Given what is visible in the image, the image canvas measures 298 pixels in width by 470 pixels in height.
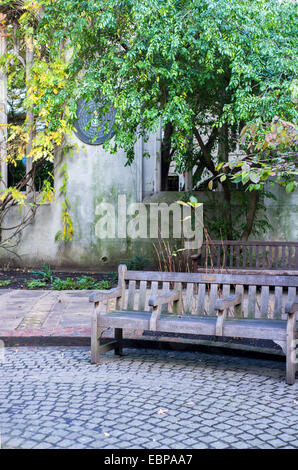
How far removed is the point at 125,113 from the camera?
7.82 metres

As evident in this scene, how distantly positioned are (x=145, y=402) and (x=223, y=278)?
1.69 meters

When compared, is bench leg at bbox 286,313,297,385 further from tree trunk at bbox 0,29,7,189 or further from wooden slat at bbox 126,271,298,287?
tree trunk at bbox 0,29,7,189

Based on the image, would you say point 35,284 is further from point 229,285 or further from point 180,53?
point 229,285

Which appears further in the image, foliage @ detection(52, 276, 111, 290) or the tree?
foliage @ detection(52, 276, 111, 290)

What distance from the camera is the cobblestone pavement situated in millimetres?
3361

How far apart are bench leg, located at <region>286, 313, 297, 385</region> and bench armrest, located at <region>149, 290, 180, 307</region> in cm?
123

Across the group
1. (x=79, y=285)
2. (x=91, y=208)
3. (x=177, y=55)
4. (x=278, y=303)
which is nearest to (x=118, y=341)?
(x=278, y=303)

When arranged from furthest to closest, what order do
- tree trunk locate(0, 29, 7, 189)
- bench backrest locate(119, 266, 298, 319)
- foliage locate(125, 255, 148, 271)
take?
tree trunk locate(0, 29, 7, 189), foliage locate(125, 255, 148, 271), bench backrest locate(119, 266, 298, 319)

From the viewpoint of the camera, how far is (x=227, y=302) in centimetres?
483

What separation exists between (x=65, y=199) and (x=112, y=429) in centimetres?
908

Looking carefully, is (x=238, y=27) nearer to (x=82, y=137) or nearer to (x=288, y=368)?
(x=288, y=368)

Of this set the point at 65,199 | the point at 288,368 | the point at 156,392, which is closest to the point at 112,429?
the point at 156,392

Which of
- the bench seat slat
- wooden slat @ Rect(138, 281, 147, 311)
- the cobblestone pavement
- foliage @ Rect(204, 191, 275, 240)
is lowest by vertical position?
the cobblestone pavement

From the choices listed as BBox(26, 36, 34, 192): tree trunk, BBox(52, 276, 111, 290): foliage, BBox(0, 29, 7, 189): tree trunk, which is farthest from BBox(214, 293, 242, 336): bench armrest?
BBox(0, 29, 7, 189): tree trunk
